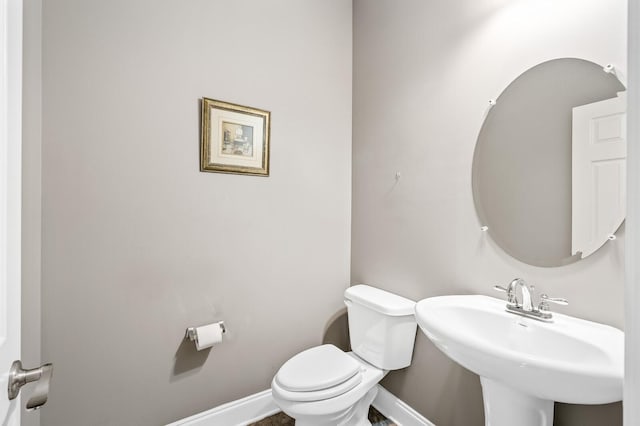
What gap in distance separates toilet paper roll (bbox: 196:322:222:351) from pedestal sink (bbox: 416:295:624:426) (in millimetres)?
972

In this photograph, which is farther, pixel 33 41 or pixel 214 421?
pixel 214 421

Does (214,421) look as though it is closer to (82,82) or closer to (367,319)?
(367,319)

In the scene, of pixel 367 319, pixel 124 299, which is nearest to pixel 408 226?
pixel 367 319

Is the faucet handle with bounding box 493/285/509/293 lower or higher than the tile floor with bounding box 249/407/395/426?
higher

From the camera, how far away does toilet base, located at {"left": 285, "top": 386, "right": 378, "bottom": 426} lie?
1.27 metres

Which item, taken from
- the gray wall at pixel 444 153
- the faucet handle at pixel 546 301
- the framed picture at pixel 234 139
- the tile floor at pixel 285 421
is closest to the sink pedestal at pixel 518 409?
the gray wall at pixel 444 153

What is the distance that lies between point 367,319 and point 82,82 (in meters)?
1.71

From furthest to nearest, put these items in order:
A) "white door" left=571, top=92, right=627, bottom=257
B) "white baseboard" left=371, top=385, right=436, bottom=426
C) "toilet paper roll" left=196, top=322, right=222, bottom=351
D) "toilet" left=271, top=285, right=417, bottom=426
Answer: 1. "white baseboard" left=371, top=385, right=436, bottom=426
2. "toilet paper roll" left=196, top=322, right=222, bottom=351
3. "toilet" left=271, top=285, right=417, bottom=426
4. "white door" left=571, top=92, right=627, bottom=257

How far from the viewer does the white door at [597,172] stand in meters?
0.93

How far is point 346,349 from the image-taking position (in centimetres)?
201

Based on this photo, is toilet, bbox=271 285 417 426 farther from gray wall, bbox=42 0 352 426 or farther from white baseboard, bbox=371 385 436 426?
gray wall, bbox=42 0 352 426

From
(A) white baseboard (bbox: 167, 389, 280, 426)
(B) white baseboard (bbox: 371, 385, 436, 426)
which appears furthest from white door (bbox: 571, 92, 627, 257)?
(A) white baseboard (bbox: 167, 389, 280, 426)

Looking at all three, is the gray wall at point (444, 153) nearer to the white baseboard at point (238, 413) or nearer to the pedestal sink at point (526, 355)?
the pedestal sink at point (526, 355)

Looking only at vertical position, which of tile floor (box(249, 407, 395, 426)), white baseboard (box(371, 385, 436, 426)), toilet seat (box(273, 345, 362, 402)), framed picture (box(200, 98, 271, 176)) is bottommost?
tile floor (box(249, 407, 395, 426))
